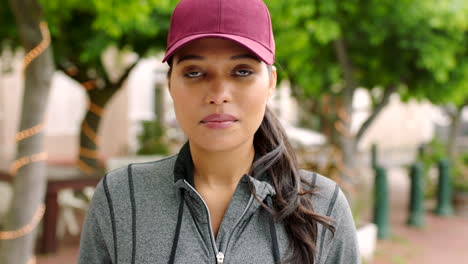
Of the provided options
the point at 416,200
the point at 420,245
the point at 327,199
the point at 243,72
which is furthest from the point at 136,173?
the point at 416,200

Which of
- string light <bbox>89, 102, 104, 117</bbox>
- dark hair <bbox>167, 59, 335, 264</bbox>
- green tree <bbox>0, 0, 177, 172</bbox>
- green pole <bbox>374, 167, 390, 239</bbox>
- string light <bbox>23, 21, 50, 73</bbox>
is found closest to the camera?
dark hair <bbox>167, 59, 335, 264</bbox>

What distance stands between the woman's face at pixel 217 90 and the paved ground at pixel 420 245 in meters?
5.59

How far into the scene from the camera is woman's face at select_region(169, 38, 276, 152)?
125cm

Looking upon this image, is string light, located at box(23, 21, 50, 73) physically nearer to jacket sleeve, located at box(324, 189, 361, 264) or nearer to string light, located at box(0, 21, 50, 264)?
string light, located at box(0, 21, 50, 264)

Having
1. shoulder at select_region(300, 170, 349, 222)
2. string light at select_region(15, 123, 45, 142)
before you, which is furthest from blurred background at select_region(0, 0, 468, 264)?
shoulder at select_region(300, 170, 349, 222)

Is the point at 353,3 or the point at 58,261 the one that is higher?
the point at 353,3

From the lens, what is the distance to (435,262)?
21.8 feet

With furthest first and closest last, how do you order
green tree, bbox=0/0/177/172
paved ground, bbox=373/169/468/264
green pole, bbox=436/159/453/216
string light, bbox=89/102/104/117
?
green pole, bbox=436/159/453/216, string light, bbox=89/102/104/117, paved ground, bbox=373/169/468/264, green tree, bbox=0/0/177/172

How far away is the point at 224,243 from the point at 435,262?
6.28 m

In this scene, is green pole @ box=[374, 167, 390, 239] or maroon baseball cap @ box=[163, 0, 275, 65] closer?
maroon baseball cap @ box=[163, 0, 275, 65]

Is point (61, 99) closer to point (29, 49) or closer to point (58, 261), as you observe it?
point (58, 261)

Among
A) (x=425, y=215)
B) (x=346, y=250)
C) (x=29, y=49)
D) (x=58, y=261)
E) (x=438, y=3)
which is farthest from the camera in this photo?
(x=425, y=215)

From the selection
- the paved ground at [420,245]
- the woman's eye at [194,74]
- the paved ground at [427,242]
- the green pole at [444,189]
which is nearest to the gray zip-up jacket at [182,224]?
the woman's eye at [194,74]

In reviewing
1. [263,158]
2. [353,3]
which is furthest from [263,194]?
[353,3]
